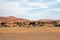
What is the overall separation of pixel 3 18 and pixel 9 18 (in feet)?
9.43

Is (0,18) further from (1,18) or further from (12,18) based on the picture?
(12,18)

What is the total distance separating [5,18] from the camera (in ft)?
224

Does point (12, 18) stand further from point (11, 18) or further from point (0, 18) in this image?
point (0, 18)

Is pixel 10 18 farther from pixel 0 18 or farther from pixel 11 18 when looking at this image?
pixel 0 18

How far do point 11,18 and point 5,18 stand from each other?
8.97 feet

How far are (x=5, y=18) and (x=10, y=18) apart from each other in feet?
7.94

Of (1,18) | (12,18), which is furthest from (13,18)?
(1,18)

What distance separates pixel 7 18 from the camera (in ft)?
227

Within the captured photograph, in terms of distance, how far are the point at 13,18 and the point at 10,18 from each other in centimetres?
136

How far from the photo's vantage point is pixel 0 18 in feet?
218

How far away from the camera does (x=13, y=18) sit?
227 feet

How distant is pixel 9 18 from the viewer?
69562 millimetres

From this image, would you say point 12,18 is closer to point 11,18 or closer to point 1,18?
point 11,18

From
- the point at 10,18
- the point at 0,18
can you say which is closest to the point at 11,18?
the point at 10,18
